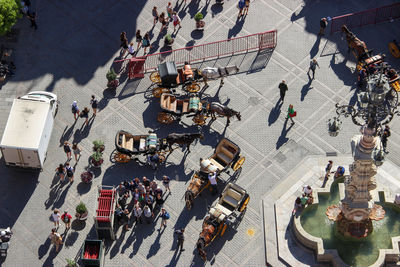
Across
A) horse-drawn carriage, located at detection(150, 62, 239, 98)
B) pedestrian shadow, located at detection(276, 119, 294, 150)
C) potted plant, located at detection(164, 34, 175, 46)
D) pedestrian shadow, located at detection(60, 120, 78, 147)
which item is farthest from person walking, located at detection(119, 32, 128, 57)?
pedestrian shadow, located at detection(276, 119, 294, 150)

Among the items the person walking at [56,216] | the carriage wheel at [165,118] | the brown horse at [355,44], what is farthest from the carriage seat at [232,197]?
the brown horse at [355,44]

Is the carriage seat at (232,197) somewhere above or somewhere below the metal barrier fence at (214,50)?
below

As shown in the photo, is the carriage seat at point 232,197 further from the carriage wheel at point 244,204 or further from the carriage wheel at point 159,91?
the carriage wheel at point 159,91

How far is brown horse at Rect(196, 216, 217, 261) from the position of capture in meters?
53.2

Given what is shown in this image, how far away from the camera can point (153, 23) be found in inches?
2680

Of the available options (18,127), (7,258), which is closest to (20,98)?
(18,127)

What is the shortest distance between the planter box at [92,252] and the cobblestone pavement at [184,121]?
3.81ft

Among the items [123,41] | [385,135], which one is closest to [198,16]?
[123,41]

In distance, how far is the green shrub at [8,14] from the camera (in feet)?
204

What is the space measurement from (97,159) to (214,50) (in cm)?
1445

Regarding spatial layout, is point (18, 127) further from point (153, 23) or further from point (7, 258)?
point (153, 23)

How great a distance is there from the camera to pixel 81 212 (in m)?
54.9

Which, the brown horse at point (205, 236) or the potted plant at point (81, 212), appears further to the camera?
the potted plant at point (81, 212)

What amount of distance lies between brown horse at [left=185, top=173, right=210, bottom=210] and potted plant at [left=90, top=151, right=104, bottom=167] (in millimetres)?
6725
